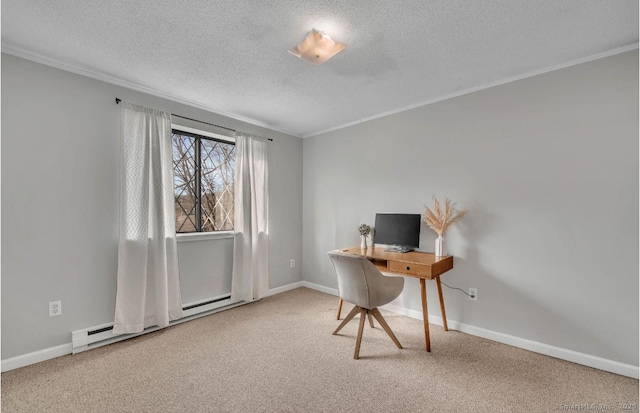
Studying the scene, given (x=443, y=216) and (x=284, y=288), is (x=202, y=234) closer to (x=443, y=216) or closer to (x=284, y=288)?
(x=284, y=288)

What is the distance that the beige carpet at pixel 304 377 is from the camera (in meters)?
1.76

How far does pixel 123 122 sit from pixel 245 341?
2.34m

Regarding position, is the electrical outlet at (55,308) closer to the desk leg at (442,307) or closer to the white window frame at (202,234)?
the white window frame at (202,234)

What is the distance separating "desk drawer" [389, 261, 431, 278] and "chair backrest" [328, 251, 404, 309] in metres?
0.15

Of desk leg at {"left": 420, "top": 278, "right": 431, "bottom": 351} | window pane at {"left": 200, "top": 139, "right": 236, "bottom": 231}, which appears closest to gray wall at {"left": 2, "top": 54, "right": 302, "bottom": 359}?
window pane at {"left": 200, "top": 139, "right": 236, "bottom": 231}

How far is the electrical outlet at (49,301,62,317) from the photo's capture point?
2.28 m

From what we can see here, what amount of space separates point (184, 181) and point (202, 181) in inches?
8.1

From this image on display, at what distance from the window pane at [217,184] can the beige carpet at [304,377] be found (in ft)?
4.36

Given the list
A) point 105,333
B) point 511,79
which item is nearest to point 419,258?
point 511,79

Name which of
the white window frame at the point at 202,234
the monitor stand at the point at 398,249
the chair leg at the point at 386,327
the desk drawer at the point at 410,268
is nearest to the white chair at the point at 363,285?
the chair leg at the point at 386,327

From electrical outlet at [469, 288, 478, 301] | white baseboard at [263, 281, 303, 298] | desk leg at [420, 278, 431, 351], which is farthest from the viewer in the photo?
white baseboard at [263, 281, 303, 298]

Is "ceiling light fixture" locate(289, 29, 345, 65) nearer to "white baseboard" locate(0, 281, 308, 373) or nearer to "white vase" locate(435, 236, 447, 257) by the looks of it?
"white vase" locate(435, 236, 447, 257)

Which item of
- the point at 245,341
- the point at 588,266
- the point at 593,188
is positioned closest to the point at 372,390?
the point at 245,341

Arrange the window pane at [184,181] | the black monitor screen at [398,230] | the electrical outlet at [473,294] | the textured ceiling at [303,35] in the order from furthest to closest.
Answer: the window pane at [184,181]
the black monitor screen at [398,230]
the electrical outlet at [473,294]
the textured ceiling at [303,35]
